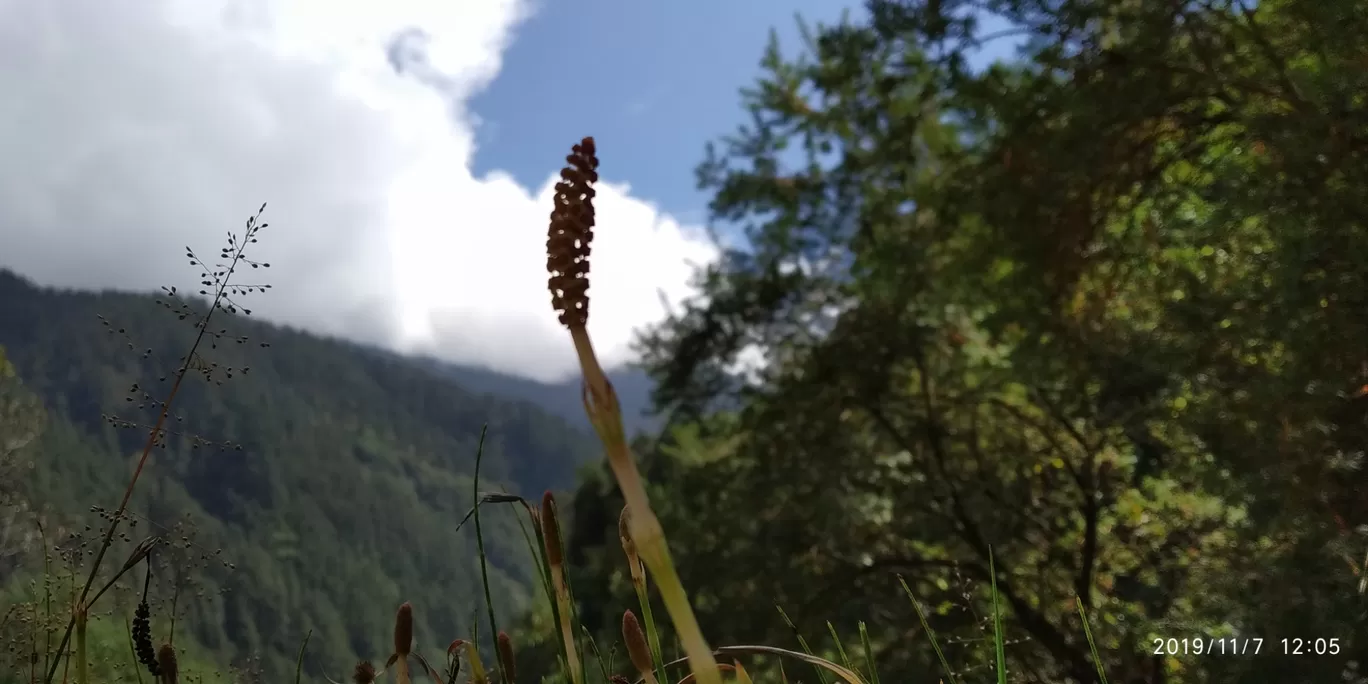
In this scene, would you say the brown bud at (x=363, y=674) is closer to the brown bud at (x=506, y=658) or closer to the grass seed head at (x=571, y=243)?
the brown bud at (x=506, y=658)

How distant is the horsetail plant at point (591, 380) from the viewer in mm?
359

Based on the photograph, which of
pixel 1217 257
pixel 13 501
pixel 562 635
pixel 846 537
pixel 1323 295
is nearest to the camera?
pixel 562 635

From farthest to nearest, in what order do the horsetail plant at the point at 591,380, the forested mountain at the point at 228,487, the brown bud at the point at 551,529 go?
the forested mountain at the point at 228,487
the brown bud at the point at 551,529
the horsetail plant at the point at 591,380

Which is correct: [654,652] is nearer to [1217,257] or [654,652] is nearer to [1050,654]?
[1217,257]

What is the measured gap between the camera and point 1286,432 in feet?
8.04

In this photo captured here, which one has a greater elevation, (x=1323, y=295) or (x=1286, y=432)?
(x=1323, y=295)

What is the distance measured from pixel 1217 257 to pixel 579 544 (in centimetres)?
863

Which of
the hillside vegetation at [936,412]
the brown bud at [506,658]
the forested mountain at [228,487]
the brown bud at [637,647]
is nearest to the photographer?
the brown bud at [637,647]

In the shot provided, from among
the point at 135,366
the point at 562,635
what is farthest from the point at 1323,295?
the point at 135,366

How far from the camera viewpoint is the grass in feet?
1.19

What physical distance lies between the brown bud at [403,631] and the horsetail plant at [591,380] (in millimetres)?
374

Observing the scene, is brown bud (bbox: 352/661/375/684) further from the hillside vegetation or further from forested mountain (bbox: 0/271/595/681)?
forested mountain (bbox: 0/271/595/681)
